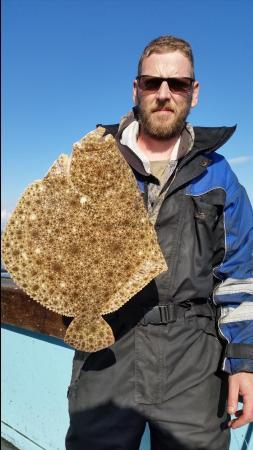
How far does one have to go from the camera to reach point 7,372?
4.20m

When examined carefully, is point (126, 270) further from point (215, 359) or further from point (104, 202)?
point (215, 359)

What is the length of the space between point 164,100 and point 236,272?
1.05m

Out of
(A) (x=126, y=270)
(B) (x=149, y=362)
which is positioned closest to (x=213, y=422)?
(B) (x=149, y=362)

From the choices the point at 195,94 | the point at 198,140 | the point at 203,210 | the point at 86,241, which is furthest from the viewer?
the point at 195,94

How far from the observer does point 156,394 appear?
83.5 inches

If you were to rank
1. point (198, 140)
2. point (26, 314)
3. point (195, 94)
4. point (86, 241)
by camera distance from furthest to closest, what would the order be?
1. point (26, 314)
2. point (195, 94)
3. point (198, 140)
4. point (86, 241)

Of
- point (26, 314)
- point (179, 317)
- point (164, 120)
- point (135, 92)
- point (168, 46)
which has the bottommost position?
point (26, 314)

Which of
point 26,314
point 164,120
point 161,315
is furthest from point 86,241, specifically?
point 26,314

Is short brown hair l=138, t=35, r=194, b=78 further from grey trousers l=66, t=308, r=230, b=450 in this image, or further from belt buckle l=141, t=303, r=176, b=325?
grey trousers l=66, t=308, r=230, b=450

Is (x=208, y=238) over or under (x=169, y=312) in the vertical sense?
over

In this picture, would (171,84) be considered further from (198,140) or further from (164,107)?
(198,140)

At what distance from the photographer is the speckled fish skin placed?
1918mm

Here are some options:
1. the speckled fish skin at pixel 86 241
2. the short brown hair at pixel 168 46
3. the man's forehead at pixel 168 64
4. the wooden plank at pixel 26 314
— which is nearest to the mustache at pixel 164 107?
the man's forehead at pixel 168 64

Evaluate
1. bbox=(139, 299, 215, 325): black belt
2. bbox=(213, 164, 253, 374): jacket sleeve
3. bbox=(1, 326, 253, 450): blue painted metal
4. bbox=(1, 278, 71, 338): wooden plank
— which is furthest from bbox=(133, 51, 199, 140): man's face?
bbox=(1, 326, 253, 450): blue painted metal
